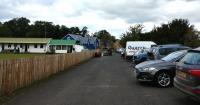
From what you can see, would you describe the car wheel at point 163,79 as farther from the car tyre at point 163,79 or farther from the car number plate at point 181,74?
the car number plate at point 181,74

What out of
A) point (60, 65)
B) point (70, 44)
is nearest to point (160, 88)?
point (60, 65)

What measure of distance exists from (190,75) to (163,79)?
515 cm

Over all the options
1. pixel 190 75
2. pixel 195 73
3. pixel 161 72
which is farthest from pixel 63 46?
pixel 195 73

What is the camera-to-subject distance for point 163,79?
14.5m

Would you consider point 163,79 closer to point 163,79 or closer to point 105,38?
point 163,79

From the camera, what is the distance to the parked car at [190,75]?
9133 millimetres

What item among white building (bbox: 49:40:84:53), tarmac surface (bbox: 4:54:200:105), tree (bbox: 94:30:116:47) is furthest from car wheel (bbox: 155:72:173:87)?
tree (bbox: 94:30:116:47)

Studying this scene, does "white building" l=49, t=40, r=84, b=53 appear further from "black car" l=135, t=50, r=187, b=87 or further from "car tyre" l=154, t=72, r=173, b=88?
"car tyre" l=154, t=72, r=173, b=88

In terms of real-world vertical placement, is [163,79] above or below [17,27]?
below

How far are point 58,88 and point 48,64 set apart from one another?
222 inches

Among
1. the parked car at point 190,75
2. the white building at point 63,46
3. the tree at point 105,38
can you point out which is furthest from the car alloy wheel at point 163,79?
the tree at point 105,38

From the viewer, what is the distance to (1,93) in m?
11.8

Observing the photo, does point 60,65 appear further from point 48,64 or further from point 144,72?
point 144,72

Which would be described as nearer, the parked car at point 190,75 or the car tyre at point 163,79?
the parked car at point 190,75
